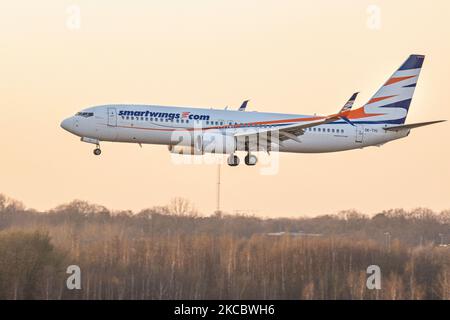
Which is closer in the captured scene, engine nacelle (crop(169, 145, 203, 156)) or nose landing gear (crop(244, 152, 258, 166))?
engine nacelle (crop(169, 145, 203, 156))

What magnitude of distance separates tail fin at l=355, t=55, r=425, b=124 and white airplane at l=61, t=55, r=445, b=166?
220cm

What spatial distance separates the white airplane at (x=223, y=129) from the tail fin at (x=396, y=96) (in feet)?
7.21

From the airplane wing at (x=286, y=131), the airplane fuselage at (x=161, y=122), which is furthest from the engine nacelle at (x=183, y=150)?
the airplane wing at (x=286, y=131)

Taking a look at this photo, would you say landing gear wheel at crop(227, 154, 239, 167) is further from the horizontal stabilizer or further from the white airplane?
the horizontal stabilizer

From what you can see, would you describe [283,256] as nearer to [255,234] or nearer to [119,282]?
[255,234]

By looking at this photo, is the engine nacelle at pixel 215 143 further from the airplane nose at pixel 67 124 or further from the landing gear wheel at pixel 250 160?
the airplane nose at pixel 67 124

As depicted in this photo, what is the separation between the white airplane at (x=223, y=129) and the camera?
80.8 m

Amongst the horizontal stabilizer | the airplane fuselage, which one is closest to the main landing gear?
the airplane fuselage

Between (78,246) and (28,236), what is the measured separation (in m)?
3.03

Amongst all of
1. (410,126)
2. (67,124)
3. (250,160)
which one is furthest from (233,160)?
(410,126)

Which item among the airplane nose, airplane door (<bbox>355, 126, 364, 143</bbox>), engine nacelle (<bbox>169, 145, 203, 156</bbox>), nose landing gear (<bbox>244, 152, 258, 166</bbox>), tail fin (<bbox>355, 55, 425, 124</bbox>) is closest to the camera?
the airplane nose

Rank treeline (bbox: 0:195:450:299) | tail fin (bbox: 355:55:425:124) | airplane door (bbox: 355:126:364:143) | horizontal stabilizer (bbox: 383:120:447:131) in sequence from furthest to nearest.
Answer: tail fin (bbox: 355:55:425:124)
airplane door (bbox: 355:126:364:143)
horizontal stabilizer (bbox: 383:120:447:131)
treeline (bbox: 0:195:450:299)

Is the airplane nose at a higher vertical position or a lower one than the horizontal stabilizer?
lower

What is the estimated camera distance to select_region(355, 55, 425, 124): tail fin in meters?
90.8
